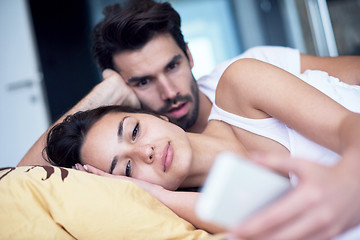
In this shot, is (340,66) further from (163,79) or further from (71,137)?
(71,137)

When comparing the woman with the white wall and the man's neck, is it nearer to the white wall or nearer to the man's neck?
the man's neck

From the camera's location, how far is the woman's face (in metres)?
1.13

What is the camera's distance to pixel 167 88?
1695 mm

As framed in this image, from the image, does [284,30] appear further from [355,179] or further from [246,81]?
[355,179]

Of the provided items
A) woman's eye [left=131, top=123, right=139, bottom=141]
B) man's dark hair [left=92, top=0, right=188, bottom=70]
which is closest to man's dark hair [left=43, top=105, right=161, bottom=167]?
woman's eye [left=131, top=123, right=139, bottom=141]

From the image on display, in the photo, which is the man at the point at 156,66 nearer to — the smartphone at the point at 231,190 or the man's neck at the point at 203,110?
the man's neck at the point at 203,110

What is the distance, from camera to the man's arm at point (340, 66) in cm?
150

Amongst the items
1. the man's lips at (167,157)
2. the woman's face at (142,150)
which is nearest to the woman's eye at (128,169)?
the woman's face at (142,150)

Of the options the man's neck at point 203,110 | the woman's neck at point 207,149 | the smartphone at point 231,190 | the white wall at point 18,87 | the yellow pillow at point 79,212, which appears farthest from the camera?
the white wall at point 18,87

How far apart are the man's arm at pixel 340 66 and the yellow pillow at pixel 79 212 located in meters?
1.03

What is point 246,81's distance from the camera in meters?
1.12

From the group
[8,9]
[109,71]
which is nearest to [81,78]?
[8,9]

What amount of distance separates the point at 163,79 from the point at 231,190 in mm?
1334

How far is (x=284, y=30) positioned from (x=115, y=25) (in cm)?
248
